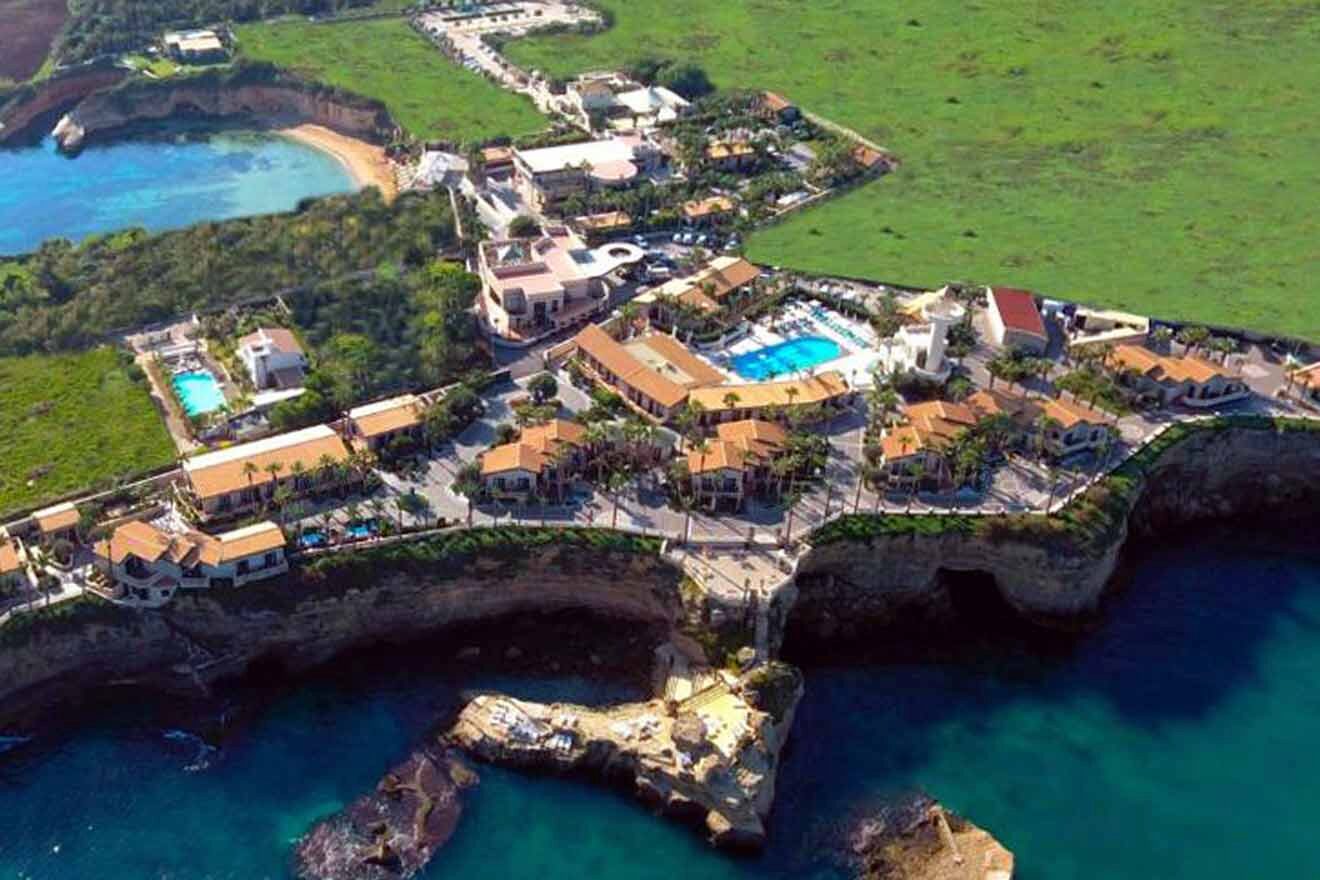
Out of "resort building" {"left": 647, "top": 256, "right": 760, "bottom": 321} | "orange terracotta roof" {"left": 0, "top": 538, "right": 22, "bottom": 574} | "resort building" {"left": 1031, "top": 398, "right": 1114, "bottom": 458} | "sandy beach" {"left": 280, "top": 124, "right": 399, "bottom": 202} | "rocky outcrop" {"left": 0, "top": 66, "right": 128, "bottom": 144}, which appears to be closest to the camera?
"orange terracotta roof" {"left": 0, "top": 538, "right": 22, "bottom": 574}

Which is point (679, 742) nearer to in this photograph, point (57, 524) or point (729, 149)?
point (57, 524)

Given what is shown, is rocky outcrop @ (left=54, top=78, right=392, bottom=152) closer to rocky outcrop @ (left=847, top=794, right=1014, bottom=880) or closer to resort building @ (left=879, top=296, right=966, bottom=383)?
resort building @ (left=879, top=296, right=966, bottom=383)

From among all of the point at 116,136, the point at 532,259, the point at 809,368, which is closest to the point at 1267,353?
the point at 809,368

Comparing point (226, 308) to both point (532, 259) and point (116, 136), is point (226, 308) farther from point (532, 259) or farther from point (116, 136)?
point (116, 136)

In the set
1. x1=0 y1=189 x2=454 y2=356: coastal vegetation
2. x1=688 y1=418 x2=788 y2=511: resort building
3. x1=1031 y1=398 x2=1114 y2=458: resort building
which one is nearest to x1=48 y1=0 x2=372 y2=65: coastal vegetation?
x1=0 y1=189 x2=454 y2=356: coastal vegetation

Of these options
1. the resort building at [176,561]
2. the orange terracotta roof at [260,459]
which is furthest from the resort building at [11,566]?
the orange terracotta roof at [260,459]
